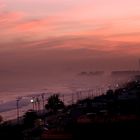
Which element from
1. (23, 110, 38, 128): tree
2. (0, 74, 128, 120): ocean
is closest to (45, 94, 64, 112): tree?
(23, 110, 38, 128): tree

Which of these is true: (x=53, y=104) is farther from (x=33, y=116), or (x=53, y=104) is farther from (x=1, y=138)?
(x=1, y=138)

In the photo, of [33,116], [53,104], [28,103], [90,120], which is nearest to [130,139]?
[90,120]

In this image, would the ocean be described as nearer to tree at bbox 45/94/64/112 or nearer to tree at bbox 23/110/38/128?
tree at bbox 45/94/64/112

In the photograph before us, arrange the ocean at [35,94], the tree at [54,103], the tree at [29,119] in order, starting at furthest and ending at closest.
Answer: the ocean at [35,94]
the tree at [54,103]
the tree at [29,119]

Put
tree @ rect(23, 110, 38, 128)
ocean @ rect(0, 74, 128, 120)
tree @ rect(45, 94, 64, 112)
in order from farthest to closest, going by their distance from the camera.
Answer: ocean @ rect(0, 74, 128, 120) → tree @ rect(45, 94, 64, 112) → tree @ rect(23, 110, 38, 128)

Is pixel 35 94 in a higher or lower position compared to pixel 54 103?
higher

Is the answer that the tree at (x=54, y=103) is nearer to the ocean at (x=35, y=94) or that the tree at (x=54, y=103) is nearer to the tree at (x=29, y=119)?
the tree at (x=29, y=119)

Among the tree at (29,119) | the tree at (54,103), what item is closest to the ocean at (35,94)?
the tree at (54,103)

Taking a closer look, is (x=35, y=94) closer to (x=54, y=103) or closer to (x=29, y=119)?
(x=54, y=103)

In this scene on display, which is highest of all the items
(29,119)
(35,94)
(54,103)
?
(35,94)

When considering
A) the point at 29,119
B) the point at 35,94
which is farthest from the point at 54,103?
the point at 35,94

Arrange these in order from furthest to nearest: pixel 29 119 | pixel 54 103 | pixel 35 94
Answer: pixel 35 94, pixel 54 103, pixel 29 119

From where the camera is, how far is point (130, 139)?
42.0 ft

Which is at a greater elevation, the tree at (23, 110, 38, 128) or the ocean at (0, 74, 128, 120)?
the ocean at (0, 74, 128, 120)
